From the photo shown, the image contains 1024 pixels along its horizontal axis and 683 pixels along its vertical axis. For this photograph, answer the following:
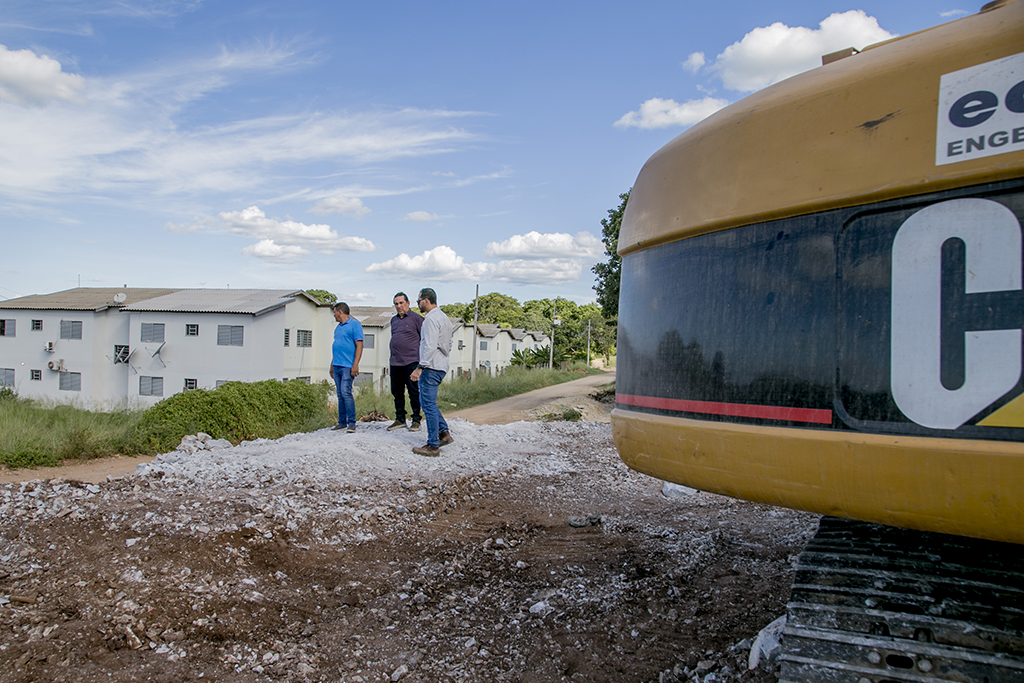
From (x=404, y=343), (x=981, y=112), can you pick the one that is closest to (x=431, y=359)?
(x=404, y=343)

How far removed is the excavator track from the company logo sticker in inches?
55.4

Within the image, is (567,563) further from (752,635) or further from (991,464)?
(991,464)

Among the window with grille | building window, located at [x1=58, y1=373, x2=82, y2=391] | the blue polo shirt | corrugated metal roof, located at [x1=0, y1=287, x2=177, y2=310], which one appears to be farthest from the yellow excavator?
building window, located at [x1=58, y1=373, x2=82, y2=391]

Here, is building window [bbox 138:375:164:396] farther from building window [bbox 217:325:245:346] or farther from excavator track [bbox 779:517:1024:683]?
excavator track [bbox 779:517:1024:683]

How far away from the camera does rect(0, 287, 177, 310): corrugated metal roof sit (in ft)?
119

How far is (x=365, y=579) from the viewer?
163 inches

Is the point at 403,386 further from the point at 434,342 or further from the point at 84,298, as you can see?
the point at 84,298

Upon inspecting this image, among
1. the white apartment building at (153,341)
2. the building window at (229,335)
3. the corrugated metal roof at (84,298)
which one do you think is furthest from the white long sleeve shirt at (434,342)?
the corrugated metal roof at (84,298)

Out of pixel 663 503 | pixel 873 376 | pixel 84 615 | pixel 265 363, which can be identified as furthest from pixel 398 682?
pixel 265 363

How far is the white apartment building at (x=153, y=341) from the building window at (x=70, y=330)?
59mm

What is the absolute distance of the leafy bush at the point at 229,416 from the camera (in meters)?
9.62

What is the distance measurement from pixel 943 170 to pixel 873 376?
0.64m

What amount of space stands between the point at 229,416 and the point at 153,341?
92.1 feet

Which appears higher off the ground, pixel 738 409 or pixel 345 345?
pixel 345 345
